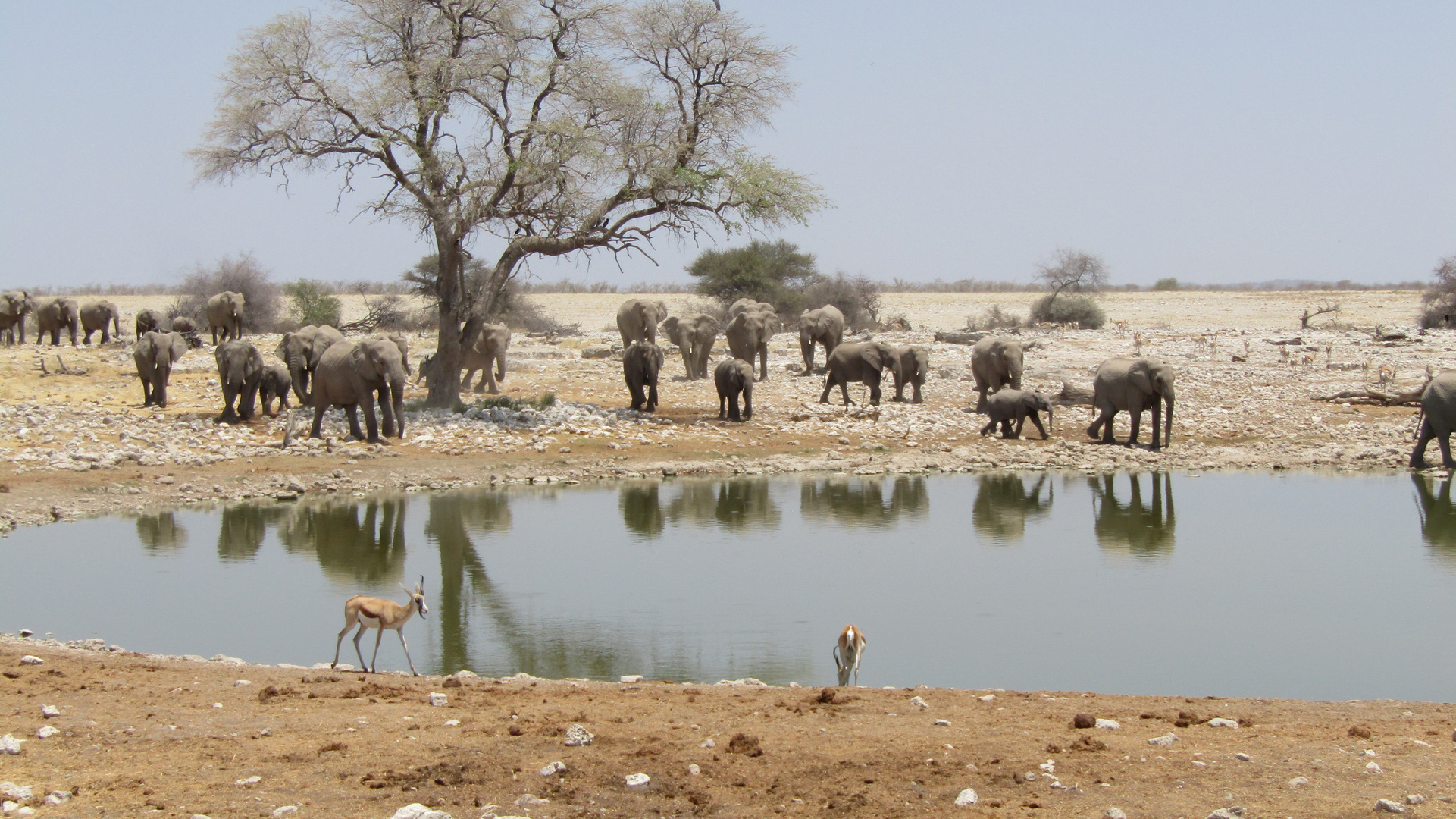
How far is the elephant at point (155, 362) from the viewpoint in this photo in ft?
76.5

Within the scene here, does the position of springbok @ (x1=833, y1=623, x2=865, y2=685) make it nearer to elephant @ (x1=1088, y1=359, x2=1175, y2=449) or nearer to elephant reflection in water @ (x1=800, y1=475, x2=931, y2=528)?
elephant reflection in water @ (x1=800, y1=475, x2=931, y2=528)

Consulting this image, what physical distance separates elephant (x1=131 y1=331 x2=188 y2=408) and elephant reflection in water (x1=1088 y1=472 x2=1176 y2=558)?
56.2 feet

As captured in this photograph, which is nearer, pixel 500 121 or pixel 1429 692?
pixel 1429 692

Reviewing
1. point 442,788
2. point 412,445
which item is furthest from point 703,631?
point 412,445

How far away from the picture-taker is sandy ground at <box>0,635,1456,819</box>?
588 centimetres

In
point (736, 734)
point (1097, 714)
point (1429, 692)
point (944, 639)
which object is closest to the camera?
point (736, 734)

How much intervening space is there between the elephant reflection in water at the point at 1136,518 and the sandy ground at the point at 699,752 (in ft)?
22.3

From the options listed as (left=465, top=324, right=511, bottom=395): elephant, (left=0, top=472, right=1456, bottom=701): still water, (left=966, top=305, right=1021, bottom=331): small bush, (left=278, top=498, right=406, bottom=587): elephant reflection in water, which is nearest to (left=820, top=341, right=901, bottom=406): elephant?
(left=0, top=472, right=1456, bottom=701): still water

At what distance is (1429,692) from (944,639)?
11.9ft

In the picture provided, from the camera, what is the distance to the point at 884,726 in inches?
282

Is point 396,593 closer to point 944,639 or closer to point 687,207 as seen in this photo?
point 944,639

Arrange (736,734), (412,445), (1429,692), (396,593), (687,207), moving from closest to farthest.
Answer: (736,734) → (1429,692) → (396,593) → (412,445) → (687,207)

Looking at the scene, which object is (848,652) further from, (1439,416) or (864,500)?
(1439,416)

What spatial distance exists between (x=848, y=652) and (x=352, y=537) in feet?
27.8
